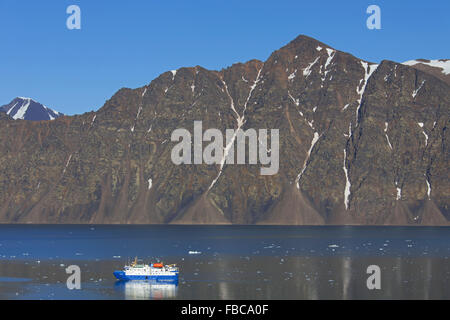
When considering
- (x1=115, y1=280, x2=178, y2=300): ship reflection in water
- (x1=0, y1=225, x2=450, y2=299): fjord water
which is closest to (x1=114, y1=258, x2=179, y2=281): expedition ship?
(x1=115, y1=280, x2=178, y2=300): ship reflection in water

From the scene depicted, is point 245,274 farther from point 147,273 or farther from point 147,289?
point 147,289

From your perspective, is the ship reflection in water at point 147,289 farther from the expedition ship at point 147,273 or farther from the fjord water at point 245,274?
the expedition ship at point 147,273

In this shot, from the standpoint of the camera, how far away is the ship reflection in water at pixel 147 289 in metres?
93.4

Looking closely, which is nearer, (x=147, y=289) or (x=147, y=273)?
(x=147, y=289)

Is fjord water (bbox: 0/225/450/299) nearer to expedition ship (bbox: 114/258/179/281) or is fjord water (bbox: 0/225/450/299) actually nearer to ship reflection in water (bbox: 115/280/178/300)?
ship reflection in water (bbox: 115/280/178/300)

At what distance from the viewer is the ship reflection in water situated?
307 feet

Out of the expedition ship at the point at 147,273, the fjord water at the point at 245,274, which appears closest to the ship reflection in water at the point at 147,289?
the fjord water at the point at 245,274

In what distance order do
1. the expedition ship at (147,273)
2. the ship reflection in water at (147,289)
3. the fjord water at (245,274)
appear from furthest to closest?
the expedition ship at (147,273) → the fjord water at (245,274) → the ship reflection in water at (147,289)

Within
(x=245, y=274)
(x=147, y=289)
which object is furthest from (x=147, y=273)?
(x=245, y=274)

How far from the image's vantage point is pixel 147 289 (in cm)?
10250

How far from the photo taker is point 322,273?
395 feet
